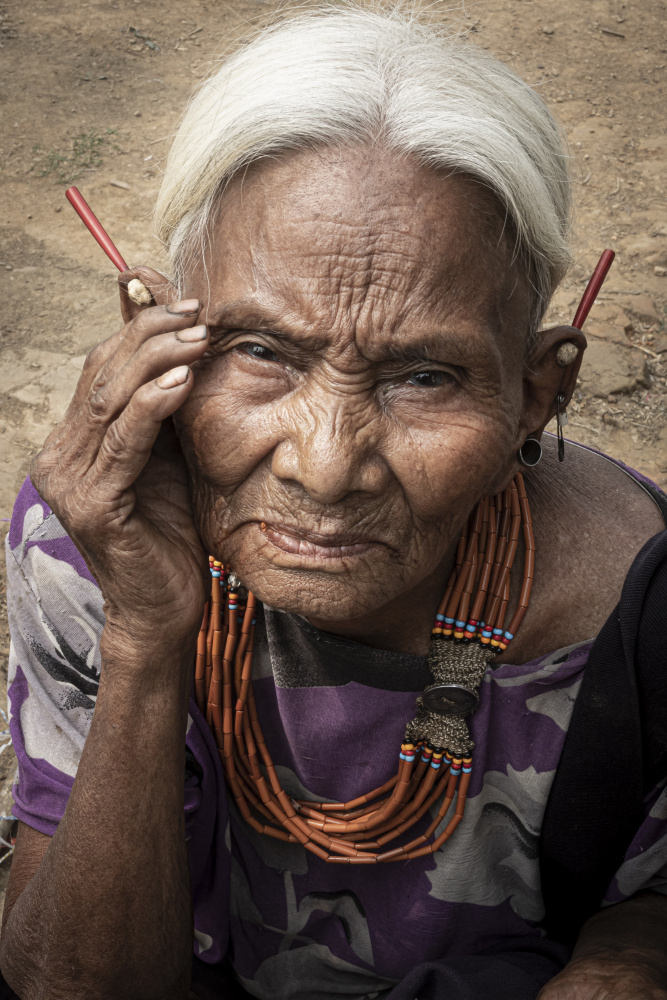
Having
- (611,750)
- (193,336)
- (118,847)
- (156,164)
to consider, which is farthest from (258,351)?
(156,164)

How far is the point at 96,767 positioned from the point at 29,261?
4.16 meters

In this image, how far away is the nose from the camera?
1.71 m

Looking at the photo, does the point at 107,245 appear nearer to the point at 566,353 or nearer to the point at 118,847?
the point at 566,353

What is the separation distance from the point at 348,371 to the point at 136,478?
0.47m

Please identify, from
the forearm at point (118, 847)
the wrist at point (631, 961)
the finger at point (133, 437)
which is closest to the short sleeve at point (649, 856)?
the wrist at point (631, 961)

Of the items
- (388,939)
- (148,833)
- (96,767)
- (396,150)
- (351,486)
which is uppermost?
(396,150)

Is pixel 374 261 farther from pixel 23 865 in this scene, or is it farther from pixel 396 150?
pixel 23 865

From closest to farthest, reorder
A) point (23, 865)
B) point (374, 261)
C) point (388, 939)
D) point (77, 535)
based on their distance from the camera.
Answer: point (374, 261), point (77, 535), point (23, 865), point (388, 939)

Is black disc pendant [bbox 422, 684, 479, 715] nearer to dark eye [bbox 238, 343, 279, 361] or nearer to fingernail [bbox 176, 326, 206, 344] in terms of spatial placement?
dark eye [bbox 238, 343, 279, 361]

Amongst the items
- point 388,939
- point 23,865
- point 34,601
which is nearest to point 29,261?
point 34,601

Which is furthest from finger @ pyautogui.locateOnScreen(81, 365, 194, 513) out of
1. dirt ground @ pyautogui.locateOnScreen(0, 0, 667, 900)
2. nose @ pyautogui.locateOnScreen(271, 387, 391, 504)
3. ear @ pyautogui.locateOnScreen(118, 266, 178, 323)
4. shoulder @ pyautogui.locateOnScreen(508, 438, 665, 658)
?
dirt ground @ pyautogui.locateOnScreen(0, 0, 667, 900)

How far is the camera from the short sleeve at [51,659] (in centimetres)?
219

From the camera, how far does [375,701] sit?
2229 millimetres

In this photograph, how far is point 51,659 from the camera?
7.30 ft
